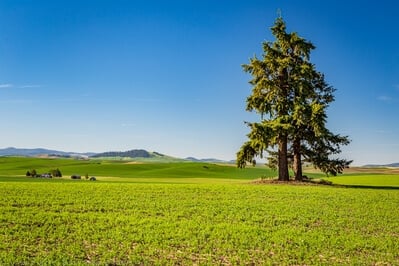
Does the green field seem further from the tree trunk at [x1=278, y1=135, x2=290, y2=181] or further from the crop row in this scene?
the tree trunk at [x1=278, y1=135, x2=290, y2=181]

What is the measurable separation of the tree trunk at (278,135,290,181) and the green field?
49.9ft

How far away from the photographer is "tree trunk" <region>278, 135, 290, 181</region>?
41.5 metres

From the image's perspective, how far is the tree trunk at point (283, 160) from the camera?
4153 cm

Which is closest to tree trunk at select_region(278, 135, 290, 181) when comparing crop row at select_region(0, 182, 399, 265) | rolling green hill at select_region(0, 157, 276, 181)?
crop row at select_region(0, 182, 399, 265)

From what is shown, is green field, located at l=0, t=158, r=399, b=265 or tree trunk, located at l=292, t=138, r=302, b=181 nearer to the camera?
green field, located at l=0, t=158, r=399, b=265

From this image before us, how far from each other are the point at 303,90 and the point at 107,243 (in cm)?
3153

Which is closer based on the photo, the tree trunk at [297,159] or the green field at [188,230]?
the green field at [188,230]

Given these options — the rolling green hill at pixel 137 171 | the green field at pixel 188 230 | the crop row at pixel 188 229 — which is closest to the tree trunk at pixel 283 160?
the crop row at pixel 188 229

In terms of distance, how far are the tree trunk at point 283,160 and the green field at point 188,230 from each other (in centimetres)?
1522

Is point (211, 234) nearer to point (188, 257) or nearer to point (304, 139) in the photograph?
point (188, 257)

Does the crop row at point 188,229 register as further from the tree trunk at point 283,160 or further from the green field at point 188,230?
the tree trunk at point 283,160

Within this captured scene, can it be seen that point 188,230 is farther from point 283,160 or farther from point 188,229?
point 283,160

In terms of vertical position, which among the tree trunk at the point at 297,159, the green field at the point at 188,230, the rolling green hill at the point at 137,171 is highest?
the tree trunk at the point at 297,159

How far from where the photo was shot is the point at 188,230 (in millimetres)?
15789
